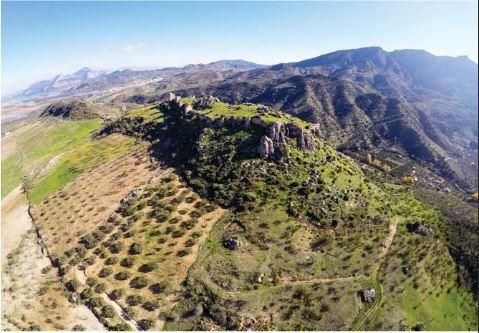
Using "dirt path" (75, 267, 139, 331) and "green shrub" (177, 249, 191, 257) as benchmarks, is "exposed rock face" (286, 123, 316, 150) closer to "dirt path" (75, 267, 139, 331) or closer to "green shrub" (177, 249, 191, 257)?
"green shrub" (177, 249, 191, 257)

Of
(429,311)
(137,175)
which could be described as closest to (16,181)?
(137,175)

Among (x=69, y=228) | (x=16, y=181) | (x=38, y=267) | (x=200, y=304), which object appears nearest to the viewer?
(x=200, y=304)

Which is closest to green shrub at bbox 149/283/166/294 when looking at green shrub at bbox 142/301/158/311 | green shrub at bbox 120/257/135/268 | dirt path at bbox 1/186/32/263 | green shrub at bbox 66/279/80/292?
green shrub at bbox 142/301/158/311

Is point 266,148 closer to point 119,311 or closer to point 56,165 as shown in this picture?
point 119,311

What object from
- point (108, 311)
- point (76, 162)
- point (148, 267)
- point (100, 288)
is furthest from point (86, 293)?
point (76, 162)

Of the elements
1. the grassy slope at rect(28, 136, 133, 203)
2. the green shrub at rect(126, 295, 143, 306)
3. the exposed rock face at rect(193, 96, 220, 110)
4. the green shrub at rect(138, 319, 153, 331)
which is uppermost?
the exposed rock face at rect(193, 96, 220, 110)

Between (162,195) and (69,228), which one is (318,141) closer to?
(162,195)

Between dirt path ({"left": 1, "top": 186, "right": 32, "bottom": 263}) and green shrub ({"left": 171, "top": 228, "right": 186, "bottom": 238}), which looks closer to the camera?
green shrub ({"left": 171, "top": 228, "right": 186, "bottom": 238})
